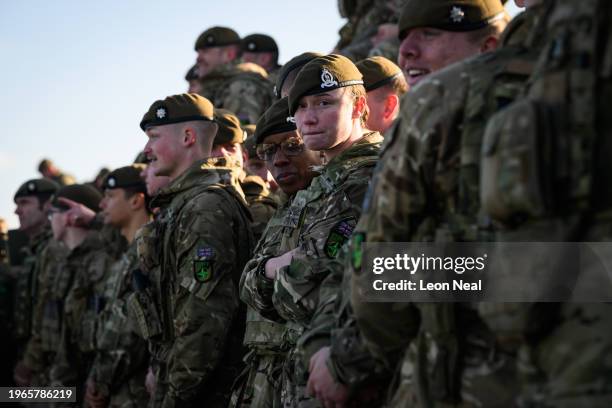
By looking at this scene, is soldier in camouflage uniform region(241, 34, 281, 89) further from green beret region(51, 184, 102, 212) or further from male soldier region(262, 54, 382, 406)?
male soldier region(262, 54, 382, 406)

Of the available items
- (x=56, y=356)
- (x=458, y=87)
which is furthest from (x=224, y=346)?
(x=56, y=356)

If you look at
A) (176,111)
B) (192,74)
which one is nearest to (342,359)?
(176,111)

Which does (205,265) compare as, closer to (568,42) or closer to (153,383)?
(153,383)

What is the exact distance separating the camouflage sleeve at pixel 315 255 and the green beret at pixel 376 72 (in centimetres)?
122

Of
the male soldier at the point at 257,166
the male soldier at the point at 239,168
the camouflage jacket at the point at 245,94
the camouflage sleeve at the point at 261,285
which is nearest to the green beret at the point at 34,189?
the camouflage jacket at the point at 245,94

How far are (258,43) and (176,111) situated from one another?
5779 mm

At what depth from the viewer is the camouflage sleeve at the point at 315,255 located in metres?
4.27

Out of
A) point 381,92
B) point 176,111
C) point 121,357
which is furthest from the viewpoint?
point 121,357

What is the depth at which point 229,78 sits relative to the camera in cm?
1109

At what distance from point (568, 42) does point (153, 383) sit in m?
4.77

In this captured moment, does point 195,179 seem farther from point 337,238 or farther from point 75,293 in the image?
point 75,293

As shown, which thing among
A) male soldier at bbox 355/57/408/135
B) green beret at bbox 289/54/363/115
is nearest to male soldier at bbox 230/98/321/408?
male soldier at bbox 355/57/408/135

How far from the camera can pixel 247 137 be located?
8273 mm

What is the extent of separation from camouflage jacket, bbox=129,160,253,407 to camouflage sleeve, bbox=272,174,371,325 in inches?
65.8
